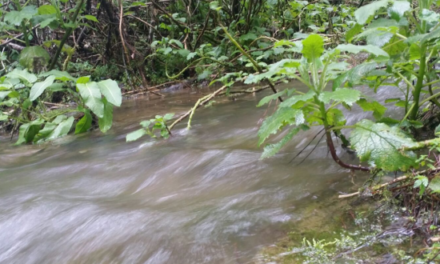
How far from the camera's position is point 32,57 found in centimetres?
467

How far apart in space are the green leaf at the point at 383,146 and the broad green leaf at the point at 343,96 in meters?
0.16

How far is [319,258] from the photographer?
1.29 metres

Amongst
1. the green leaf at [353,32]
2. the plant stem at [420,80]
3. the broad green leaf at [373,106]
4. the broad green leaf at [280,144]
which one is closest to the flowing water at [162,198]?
the broad green leaf at [280,144]

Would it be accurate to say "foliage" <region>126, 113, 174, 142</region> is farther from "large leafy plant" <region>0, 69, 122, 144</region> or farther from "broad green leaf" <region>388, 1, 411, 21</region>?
"broad green leaf" <region>388, 1, 411, 21</region>

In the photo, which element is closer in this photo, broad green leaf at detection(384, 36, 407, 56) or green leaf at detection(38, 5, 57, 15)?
broad green leaf at detection(384, 36, 407, 56)

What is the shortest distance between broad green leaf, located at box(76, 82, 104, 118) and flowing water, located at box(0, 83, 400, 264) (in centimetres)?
39

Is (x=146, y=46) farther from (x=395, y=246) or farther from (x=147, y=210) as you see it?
(x=395, y=246)

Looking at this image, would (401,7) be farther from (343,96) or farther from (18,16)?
(18,16)

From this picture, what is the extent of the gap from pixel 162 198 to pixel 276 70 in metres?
1.01

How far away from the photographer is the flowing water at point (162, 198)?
5.29 ft

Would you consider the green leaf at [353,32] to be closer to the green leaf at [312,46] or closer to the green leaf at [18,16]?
the green leaf at [312,46]

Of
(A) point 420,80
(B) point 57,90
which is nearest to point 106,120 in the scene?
(B) point 57,90

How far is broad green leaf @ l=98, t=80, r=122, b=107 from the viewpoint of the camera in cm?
323

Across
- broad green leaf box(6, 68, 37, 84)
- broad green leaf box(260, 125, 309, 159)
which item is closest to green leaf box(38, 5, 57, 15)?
broad green leaf box(6, 68, 37, 84)
